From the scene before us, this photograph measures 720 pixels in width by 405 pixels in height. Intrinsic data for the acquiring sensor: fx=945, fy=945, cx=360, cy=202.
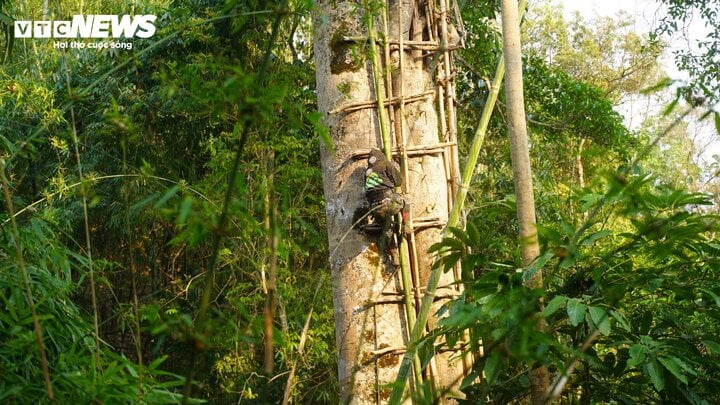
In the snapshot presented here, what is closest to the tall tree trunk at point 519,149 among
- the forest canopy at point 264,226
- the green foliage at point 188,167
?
the forest canopy at point 264,226

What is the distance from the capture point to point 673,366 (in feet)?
5.49

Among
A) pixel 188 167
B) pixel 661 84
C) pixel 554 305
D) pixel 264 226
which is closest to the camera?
pixel 661 84

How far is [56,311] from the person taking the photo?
1.59 m

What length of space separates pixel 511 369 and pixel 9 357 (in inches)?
47.8

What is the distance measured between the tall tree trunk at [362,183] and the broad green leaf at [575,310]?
0.83 meters

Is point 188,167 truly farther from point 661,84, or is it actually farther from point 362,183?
point 661,84

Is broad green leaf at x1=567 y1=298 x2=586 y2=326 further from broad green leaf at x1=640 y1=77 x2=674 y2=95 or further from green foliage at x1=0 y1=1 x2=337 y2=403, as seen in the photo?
green foliage at x1=0 y1=1 x2=337 y2=403

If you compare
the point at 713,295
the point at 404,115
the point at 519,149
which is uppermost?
the point at 404,115

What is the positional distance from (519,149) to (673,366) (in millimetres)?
577

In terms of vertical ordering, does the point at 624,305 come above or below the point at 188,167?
below

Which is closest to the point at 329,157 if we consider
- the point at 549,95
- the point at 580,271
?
the point at 580,271

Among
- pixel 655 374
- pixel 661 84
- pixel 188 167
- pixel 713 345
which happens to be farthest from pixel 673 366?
pixel 188 167

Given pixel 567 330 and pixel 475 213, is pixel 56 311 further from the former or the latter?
pixel 475 213

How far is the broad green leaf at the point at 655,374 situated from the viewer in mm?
1656
